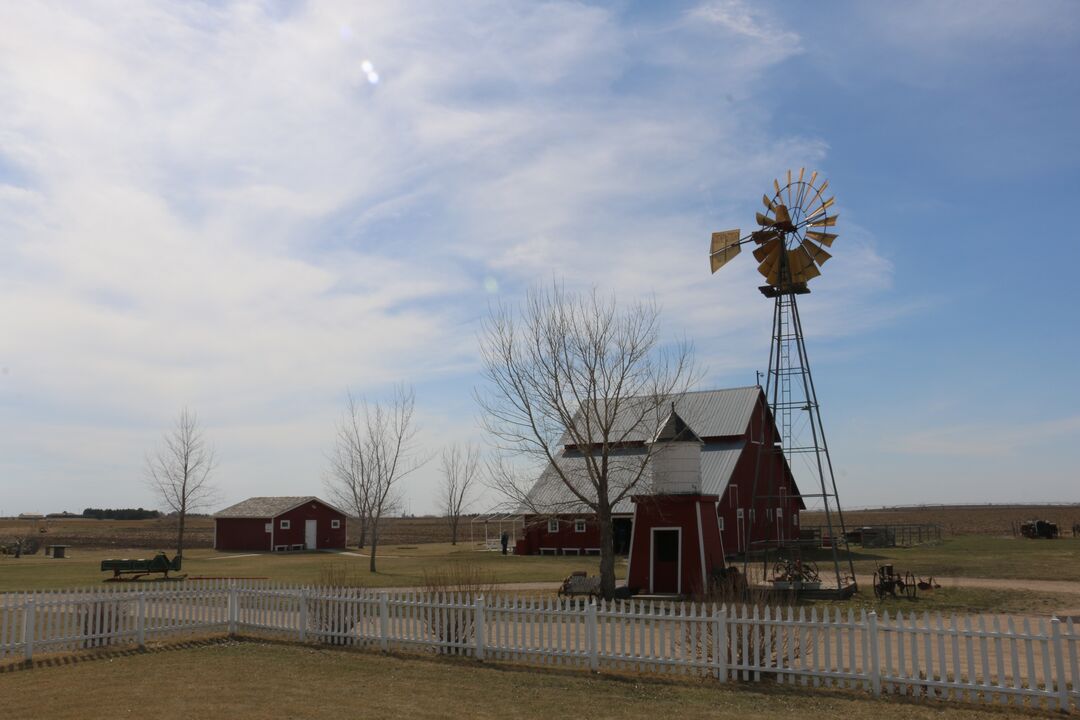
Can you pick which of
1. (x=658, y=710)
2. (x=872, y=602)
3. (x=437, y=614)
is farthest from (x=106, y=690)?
(x=872, y=602)

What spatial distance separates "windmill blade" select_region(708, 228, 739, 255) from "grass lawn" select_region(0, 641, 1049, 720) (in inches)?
673

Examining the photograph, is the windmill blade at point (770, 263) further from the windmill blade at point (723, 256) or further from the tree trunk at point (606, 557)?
the tree trunk at point (606, 557)

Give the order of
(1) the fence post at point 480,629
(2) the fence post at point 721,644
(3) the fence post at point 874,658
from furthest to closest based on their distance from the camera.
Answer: (1) the fence post at point 480,629
(2) the fence post at point 721,644
(3) the fence post at point 874,658

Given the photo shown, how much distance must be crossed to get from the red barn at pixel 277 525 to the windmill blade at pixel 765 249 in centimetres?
4240

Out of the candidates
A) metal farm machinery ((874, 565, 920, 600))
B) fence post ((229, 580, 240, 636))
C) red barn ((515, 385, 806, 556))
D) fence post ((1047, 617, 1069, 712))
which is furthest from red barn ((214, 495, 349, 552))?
fence post ((1047, 617, 1069, 712))

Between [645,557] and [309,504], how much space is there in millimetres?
39163

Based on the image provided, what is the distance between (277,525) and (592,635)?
49352mm

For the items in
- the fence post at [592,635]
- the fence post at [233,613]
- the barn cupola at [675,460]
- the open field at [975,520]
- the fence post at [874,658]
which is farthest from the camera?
the open field at [975,520]

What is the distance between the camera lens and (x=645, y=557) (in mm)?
27109

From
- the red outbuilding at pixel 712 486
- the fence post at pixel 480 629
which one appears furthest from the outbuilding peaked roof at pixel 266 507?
the fence post at pixel 480 629

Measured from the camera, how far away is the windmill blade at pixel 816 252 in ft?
87.8

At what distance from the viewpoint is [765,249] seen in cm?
2750

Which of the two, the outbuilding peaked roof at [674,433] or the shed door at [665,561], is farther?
the shed door at [665,561]

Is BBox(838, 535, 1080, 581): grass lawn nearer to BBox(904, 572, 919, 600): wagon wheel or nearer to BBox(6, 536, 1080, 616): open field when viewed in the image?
BBox(6, 536, 1080, 616): open field
